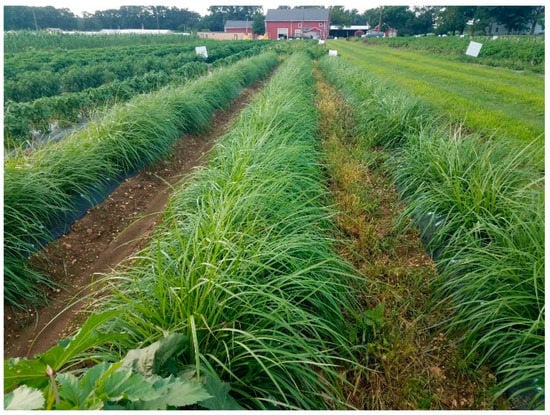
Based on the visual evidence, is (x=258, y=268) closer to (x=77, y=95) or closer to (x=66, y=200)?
(x=66, y=200)

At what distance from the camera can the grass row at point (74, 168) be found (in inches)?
115

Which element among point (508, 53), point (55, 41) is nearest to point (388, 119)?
point (508, 53)

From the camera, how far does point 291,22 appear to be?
1941 inches

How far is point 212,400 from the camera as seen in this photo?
142cm

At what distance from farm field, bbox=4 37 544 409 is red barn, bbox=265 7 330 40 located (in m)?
49.5

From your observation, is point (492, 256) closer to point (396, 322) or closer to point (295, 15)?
point (396, 322)

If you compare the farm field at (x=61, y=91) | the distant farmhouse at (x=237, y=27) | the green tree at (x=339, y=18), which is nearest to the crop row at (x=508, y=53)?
the farm field at (x=61, y=91)

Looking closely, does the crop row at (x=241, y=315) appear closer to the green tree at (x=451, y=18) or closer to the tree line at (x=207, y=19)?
the tree line at (x=207, y=19)

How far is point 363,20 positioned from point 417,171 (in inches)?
2945

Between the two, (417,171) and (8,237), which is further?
(417,171)

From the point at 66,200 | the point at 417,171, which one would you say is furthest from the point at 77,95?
the point at 417,171

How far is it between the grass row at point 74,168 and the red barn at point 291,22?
155 ft

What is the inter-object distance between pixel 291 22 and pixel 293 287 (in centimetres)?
5317

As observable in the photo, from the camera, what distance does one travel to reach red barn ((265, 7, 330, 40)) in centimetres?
4950
